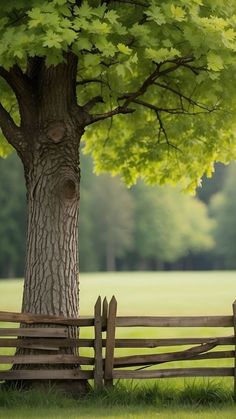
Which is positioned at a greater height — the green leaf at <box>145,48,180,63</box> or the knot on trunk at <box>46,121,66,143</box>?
the green leaf at <box>145,48,180,63</box>

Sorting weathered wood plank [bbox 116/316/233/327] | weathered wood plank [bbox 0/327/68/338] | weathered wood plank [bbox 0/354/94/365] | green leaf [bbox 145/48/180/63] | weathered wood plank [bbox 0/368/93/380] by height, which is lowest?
weathered wood plank [bbox 0/368/93/380]

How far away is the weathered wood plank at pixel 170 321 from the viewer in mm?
12062

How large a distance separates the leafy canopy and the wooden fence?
3570mm

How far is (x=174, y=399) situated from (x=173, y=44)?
18.5 feet

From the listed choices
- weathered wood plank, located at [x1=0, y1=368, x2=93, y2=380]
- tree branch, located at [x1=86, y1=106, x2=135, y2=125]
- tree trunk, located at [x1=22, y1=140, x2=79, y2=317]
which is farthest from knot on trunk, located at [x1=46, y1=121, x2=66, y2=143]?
weathered wood plank, located at [x1=0, y1=368, x2=93, y2=380]

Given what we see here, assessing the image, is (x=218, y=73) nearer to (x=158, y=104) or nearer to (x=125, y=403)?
(x=158, y=104)

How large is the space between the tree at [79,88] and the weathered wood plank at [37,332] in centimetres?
53

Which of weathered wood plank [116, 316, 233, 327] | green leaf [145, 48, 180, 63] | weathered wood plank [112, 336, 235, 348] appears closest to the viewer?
green leaf [145, 48, 180, 63]

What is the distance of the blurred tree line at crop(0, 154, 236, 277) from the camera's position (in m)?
76.2

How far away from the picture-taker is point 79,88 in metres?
16.0

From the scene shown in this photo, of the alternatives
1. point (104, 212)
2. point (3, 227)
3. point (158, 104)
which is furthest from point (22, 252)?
point (158, 104)

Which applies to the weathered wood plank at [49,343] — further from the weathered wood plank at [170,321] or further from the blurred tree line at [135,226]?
the blurred tree line at [135,226]

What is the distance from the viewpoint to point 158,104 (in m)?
15.9

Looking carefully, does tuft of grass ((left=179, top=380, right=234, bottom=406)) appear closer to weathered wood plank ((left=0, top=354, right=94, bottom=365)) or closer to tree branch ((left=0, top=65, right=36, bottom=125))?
weathered wood plank ((left=0, top=354, right=94, bottom=365))
